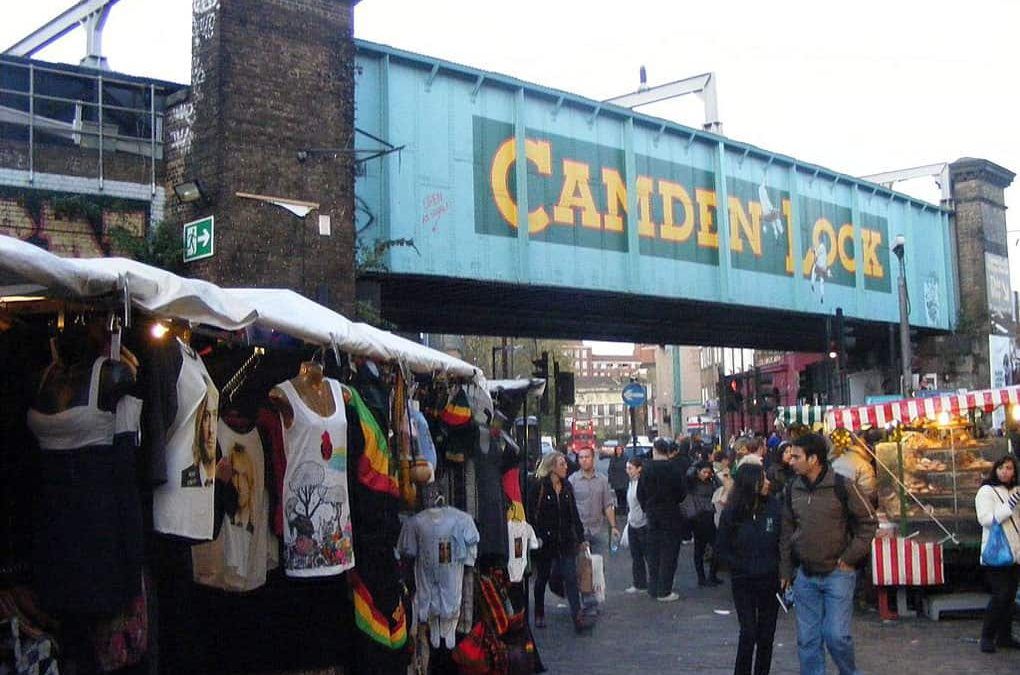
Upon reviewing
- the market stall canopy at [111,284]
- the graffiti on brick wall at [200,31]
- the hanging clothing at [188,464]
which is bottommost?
the hanging clothing at [188,464]

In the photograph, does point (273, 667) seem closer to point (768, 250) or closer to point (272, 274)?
point (272, 274)

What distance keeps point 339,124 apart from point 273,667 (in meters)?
11.0

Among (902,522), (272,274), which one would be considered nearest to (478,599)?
(902,522)

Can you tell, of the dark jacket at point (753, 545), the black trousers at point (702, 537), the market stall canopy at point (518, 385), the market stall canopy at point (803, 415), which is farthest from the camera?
the market stall canopy at point (803, 415)

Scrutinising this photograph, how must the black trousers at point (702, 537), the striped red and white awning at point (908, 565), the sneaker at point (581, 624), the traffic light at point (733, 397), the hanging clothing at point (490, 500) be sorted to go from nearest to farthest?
the hanging clothing at point (490, 500) < the sneaker at point (581, 624) < the striped red and white awning at point (908, 565) < the black trousers at point (702, 537) < the traffic light at point (733, 397)

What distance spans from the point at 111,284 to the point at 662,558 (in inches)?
408

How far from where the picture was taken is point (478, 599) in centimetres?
834

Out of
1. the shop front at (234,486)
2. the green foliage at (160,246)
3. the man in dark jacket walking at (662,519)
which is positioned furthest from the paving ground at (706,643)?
the green foliage at (160,246)

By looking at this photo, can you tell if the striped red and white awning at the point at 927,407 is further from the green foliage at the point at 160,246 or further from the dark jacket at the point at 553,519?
the green foliage at the point at 160,246

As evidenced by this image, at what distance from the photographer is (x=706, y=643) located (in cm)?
1065

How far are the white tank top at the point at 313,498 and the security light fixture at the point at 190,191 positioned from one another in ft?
32.2

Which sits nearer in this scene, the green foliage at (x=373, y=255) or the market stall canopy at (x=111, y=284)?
the market stall canopy at (x=111, y=284)

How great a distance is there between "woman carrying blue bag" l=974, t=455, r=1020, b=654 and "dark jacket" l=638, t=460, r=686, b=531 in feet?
13.8

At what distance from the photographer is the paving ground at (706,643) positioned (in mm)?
9516
